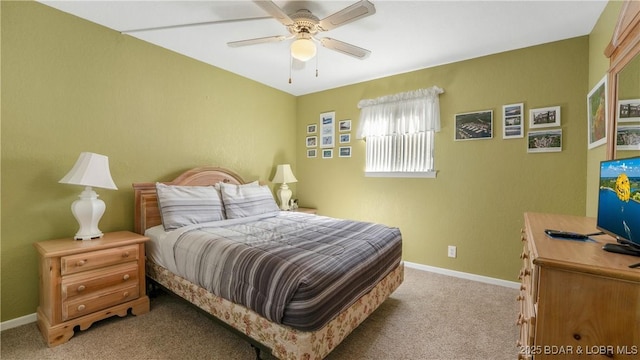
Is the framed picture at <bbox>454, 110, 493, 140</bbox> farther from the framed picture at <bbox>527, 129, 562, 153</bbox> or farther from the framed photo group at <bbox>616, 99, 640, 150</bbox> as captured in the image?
the framed photo group at <bbox>616, 99, 640, 150</bbox>

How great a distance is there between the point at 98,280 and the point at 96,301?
0.16 metres

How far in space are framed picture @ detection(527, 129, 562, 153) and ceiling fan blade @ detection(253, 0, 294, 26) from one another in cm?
260

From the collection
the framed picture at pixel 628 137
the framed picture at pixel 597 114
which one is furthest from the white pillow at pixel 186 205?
the framed picture at pixel 597 114

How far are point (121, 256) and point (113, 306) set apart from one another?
0.39 metres

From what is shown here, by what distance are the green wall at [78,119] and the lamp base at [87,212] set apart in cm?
27

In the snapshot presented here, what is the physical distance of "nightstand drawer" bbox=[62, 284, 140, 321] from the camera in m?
1.86

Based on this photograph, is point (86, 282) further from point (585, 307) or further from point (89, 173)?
point (585, 307)

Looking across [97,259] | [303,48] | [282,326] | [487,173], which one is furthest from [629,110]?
[97,259]

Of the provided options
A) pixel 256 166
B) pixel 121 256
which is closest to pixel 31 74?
pixel 121 256

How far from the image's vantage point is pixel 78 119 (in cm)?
230

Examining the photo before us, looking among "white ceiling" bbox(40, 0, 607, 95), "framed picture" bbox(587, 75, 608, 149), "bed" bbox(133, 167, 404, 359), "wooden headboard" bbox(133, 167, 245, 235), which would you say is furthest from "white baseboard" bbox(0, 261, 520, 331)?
"white ceiling" bbox(40, 0, 607, 95)

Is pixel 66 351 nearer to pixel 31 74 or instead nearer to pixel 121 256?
pixel 121 256

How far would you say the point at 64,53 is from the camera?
2.22m

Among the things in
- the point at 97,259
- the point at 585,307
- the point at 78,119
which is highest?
the point at 78,119
